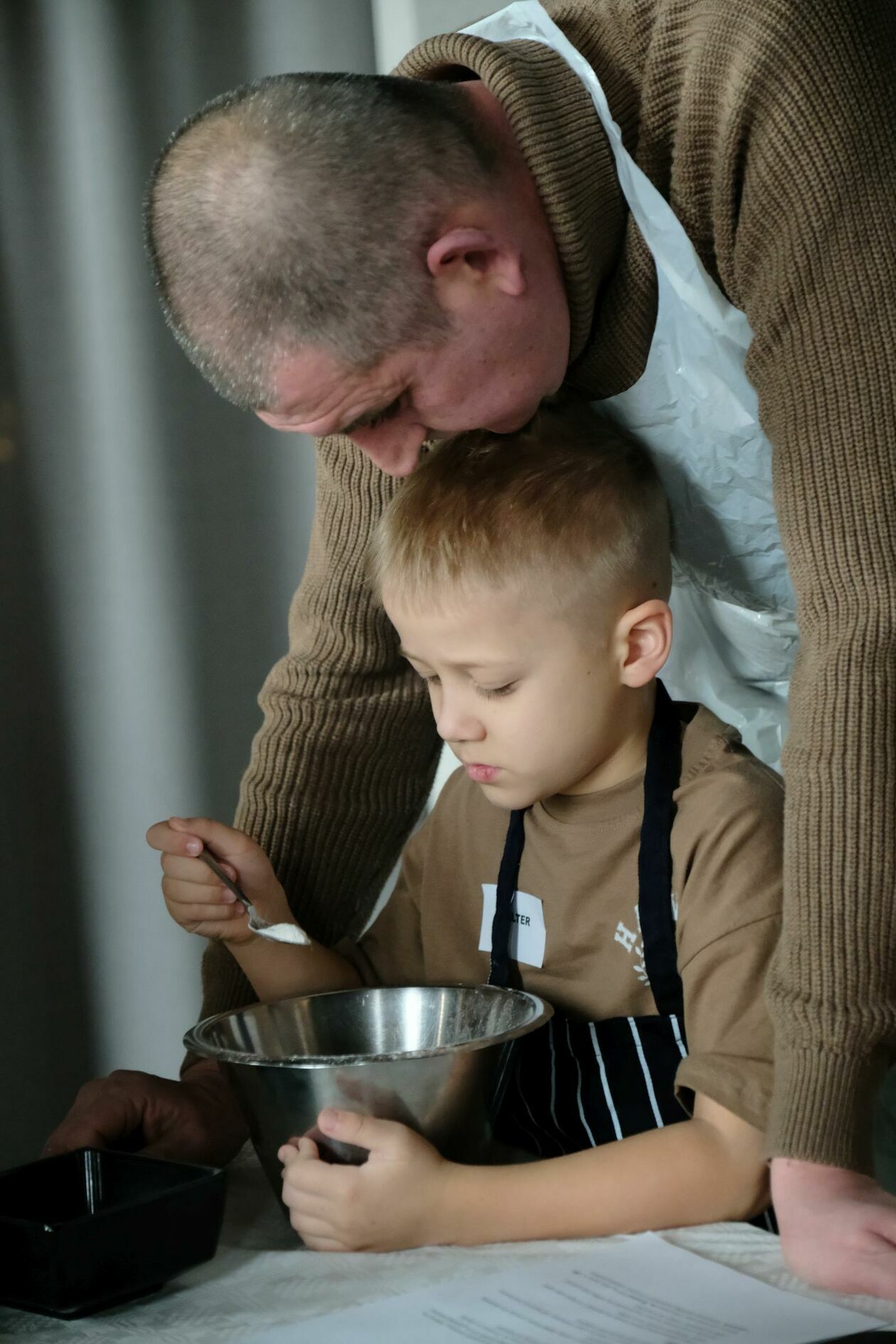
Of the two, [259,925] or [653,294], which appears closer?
[653,294]

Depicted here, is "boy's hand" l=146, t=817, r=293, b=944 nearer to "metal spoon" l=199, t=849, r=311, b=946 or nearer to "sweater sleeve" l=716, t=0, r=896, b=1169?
"metal spoon" l=199, t=849, r=311, b=946

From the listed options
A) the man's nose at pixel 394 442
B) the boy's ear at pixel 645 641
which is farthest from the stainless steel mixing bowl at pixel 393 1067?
the man's nose at pixel 394 442

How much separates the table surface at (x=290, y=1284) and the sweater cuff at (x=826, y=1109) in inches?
2.7

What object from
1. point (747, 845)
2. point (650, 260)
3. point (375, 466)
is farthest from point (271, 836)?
point (650, 260)

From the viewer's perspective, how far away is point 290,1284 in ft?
2.57

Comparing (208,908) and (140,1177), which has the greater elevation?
(208,908)

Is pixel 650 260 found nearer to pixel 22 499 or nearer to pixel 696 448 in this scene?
pixel 696 448

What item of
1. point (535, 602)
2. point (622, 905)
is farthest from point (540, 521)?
point (622, 905)

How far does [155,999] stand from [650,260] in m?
1.02

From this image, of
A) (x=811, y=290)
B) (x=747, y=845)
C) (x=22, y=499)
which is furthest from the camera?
(x=22, y=499)

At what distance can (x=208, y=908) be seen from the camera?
1.08 metres

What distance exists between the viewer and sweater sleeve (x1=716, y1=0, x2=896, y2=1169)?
2.42ft

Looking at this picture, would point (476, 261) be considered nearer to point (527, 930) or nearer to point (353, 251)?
point (353, 251)

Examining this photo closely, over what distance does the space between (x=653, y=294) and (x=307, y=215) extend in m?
0.25
